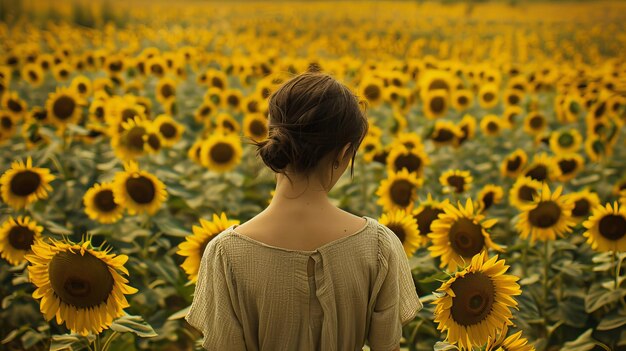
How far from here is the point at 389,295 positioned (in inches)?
65.2

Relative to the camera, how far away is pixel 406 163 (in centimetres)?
354

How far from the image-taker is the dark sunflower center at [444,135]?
4.30 m

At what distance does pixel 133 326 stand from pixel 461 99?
4.02m

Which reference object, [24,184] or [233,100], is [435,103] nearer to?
[233,100]

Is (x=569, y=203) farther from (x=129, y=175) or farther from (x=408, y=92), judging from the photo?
(x=408, y=92)

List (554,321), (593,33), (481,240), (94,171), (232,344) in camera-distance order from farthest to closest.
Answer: (593,33) → (94,171) → (554,321) → (481,240) → (232,344)

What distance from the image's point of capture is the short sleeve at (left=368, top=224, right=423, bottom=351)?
1.63m

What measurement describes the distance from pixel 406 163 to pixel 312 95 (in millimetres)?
2145

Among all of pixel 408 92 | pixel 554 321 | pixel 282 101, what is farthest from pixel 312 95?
pixel 408 92

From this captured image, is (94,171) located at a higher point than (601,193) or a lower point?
higher

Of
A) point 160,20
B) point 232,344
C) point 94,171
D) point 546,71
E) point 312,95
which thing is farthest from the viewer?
point 160,20

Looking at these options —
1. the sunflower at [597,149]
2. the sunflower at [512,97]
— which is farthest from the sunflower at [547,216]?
the sunflower at [512,97]

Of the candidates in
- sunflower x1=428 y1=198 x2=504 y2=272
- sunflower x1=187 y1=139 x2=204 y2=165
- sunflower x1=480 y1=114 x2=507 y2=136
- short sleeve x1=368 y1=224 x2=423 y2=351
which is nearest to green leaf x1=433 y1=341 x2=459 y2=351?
short sleeve x1=368 y1=224 x2=423 y2=351

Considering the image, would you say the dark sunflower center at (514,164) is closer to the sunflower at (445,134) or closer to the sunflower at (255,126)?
the sunflower at (445,134)
